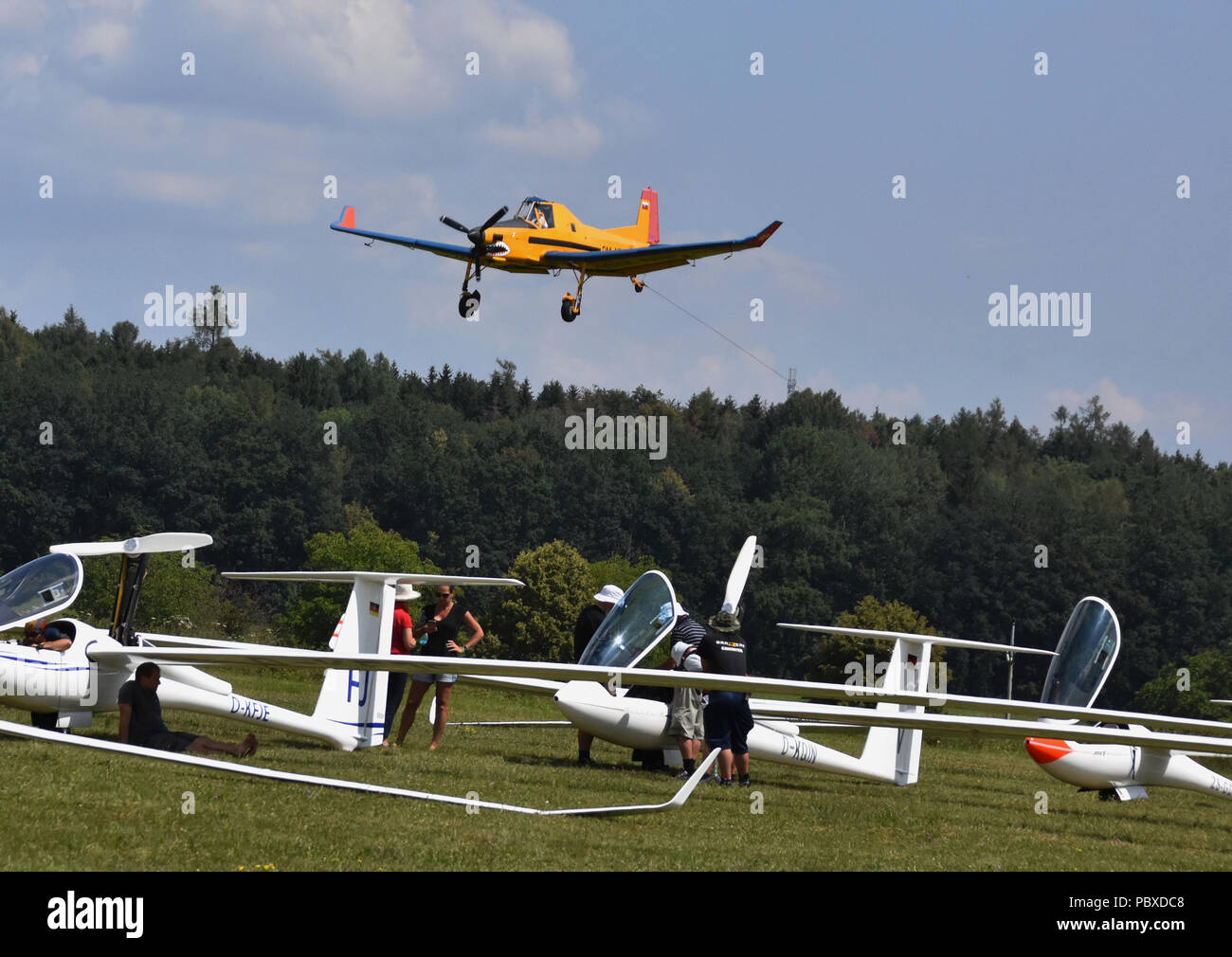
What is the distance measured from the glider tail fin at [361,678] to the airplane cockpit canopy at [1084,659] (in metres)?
6.95

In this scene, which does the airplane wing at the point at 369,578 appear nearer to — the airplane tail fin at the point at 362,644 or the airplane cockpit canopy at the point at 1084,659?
the airplane tail fin at the point at 362,644

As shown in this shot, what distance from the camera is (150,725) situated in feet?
32.8

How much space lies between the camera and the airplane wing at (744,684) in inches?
339

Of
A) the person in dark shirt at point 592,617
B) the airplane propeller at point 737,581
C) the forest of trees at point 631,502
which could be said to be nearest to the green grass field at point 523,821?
the person in dark shirt at point 592,617

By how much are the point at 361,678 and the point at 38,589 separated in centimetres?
273

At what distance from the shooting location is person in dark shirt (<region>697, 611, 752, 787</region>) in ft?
35.0

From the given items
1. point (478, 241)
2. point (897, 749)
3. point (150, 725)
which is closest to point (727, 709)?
point (897, 749)

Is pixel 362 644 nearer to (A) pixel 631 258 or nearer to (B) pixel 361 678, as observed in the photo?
(B) pixel 361 678

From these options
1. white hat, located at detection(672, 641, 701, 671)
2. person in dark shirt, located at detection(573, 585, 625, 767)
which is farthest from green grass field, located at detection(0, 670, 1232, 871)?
person in dark shirt, located at detection(573, 585, 625, 767)

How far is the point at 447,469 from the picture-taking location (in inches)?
3140

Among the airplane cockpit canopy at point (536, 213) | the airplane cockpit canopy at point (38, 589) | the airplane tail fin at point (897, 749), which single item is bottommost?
the airplane tail fin at point (897, 749)
